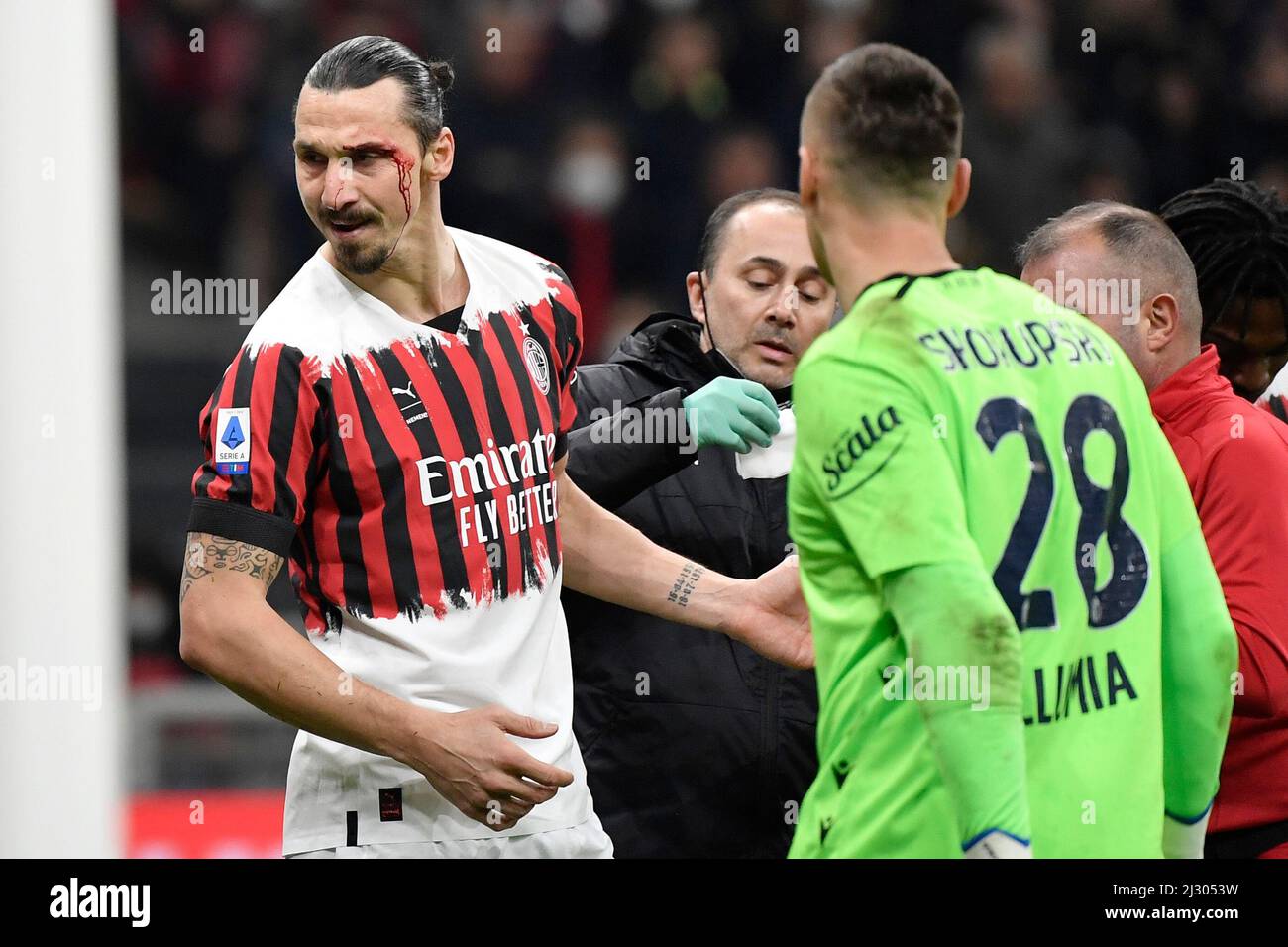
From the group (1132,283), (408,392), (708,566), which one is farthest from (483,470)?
(1132,283)

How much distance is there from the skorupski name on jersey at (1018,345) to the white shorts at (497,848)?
1.27 metres

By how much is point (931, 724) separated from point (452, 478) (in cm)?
111

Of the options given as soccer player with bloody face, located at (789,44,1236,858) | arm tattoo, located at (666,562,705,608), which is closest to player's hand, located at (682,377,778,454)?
arm tattoo, located at (666,562,705,608)

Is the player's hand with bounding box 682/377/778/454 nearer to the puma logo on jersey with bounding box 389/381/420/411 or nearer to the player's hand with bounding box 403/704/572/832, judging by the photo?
the puma logo on jersey with bounding box 389/381/420/411

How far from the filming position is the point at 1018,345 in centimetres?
197

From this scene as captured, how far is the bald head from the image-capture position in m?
2.85

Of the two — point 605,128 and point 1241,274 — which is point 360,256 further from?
point 605,128

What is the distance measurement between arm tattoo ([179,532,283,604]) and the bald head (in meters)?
1.46

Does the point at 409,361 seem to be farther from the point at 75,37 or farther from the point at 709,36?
the point at 709,36

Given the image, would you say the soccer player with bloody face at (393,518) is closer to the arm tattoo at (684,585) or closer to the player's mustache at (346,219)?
the player's mustache at (346,219)

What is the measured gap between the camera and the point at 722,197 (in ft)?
18.7

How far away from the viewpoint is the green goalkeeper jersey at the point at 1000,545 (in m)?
1.89

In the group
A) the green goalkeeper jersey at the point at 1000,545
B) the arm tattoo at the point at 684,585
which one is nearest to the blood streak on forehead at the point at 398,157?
the arm tattoo at the point at 684,585

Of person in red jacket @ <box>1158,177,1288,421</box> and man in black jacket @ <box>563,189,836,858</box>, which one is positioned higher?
person in red jacket @ <box>1158,177,1288,421</box>
